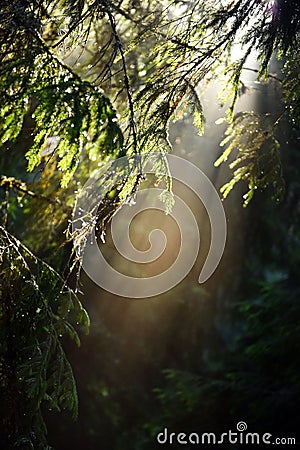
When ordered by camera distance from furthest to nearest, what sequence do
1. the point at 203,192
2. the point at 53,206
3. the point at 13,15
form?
the point at 203,192, the point at 53,206, the point at 13,15

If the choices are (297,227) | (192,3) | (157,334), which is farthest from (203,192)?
(192,3)

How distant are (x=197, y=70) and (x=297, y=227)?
4.30 metres

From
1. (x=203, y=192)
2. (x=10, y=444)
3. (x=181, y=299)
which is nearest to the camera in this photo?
(x=10, y=444)

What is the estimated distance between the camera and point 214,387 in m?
5.63

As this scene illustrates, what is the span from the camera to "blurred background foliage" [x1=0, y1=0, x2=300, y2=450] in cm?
220

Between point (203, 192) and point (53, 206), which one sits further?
point (203, 192)

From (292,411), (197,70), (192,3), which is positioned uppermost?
(192,3)

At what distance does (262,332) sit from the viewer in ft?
18.3

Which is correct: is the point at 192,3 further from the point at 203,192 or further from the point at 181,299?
the point at 181,299

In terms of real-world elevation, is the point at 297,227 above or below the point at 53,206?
above

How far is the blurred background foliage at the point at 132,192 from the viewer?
2.20 meters

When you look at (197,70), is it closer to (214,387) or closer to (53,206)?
(53,206)

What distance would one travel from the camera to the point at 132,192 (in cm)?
218

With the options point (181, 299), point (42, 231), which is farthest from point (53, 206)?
point (181, 299)
